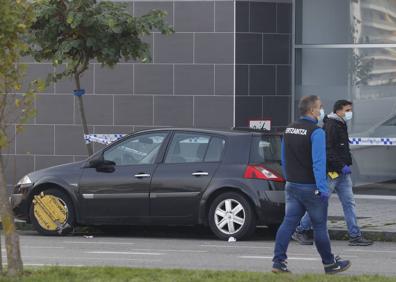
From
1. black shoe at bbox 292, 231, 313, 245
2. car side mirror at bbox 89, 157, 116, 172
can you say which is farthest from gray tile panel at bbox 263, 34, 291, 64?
black shoe at bbox 292, 231, 313, 245

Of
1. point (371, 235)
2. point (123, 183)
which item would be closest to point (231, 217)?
point (123, 183)

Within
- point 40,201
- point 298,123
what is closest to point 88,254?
point 40,201

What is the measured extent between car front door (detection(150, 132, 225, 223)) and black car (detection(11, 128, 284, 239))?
1 cm

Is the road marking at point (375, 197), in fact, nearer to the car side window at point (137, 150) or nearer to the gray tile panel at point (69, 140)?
the gray tile panel at point (69, 140)

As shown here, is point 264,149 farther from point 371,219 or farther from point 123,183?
point 371,219

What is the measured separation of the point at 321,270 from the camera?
10695 millimetres

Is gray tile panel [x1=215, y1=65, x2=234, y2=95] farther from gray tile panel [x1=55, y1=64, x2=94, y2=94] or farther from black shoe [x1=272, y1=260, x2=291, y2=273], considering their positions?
black shoe [x1=272, y1=260, x2=291, y2=273]

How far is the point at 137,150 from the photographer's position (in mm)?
14414

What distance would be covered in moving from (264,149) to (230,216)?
3.33ft

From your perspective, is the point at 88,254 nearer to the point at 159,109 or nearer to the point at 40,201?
the point at 40,201

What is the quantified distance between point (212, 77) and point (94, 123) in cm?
242

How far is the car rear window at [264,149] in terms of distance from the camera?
45.5ft

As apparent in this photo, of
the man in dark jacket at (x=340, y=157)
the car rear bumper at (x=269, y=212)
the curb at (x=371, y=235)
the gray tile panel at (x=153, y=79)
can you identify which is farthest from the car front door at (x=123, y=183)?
the gray tile panel at (x=153, y=79)

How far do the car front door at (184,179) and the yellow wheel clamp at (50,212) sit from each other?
1354mm
